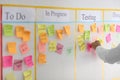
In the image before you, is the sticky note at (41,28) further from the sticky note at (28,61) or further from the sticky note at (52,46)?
the sticky note at (28,61)

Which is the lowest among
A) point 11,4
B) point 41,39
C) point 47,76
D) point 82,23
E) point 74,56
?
point 47,76

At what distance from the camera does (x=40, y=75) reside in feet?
6.86

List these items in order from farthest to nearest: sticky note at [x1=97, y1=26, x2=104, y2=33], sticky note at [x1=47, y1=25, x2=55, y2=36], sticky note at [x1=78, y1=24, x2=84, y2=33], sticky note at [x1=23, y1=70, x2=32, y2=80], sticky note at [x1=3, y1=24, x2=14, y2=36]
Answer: sticky note at [x1=97, y1=26, x2=104, y2=33]
sticky note at [x1=78, y1=24, x2=84, y2=33]
sticky note at [x1=47, y1=25, x2=55, y2=36]
sticky note at [x1=23, y1=70, x2=32, y2=80]
sticky note at [x1=3, y1=24, x2=14, y2=36]

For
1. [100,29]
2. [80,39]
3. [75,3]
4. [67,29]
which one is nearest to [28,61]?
[67,29]

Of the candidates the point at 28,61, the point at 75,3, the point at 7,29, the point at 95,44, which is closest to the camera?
the point at 7,29

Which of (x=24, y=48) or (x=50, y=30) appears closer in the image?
(x=24, y=48)

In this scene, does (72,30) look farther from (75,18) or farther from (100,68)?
(100,68)

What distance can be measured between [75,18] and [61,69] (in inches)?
20.5

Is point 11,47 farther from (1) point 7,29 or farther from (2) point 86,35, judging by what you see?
(2) point 86,35

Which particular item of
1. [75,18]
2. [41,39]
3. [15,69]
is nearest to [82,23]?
[75,18]

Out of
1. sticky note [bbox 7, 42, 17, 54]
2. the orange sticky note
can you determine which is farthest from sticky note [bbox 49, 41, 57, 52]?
sticky note [bbox 7, 42, 17, 54]

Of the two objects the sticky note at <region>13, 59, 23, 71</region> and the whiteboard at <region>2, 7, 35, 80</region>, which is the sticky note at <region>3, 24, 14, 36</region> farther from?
the sticky note at <region>13, 59, 23, 71</region>

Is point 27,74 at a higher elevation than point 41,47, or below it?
below

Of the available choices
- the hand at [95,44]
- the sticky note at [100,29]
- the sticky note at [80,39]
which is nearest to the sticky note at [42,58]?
the sticky note at [80,39]
